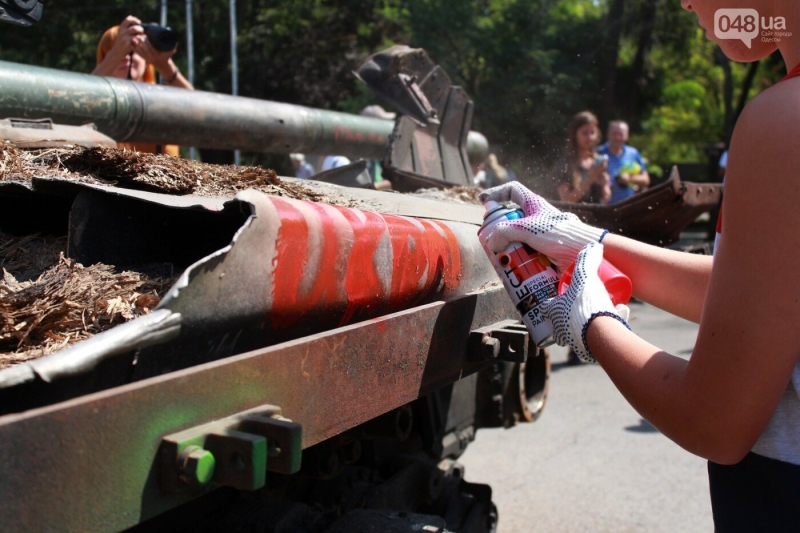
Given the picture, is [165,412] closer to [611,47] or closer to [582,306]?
[582,306]

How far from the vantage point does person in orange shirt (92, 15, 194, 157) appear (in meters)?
3.87

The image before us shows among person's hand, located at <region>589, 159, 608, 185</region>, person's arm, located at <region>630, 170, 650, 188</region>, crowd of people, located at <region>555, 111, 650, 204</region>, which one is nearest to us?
crowd of people, located at <region>555, 111, 650, 204</region>

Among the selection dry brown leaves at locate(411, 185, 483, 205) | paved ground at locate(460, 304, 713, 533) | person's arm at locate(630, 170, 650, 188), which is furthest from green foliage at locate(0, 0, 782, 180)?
dry brown leaves at locate(411, 185, 483, 205)

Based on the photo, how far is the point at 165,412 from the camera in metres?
1.09

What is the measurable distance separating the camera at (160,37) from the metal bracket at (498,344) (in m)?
2.66

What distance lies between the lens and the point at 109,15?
21.5m

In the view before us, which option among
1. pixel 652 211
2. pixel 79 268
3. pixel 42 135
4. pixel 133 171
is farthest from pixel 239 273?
pixel 652 211

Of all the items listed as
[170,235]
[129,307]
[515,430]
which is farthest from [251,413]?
[515,430]

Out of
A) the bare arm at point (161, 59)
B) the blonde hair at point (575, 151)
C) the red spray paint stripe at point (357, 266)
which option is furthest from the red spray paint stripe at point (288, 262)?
the blonde hair at point (575, 151)

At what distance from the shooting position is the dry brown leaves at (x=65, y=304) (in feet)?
4.28

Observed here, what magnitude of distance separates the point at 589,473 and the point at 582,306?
3.49m

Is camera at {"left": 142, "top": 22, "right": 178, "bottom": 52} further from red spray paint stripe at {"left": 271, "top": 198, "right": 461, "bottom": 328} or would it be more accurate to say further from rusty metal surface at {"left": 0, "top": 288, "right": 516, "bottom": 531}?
rusty metal surface at {"left": 0, "top": 288, "right": 516, "bottom": 531}

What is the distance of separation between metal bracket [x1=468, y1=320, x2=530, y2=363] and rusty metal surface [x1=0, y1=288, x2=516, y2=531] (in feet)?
0.65

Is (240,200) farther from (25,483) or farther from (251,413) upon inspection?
(25,483)
